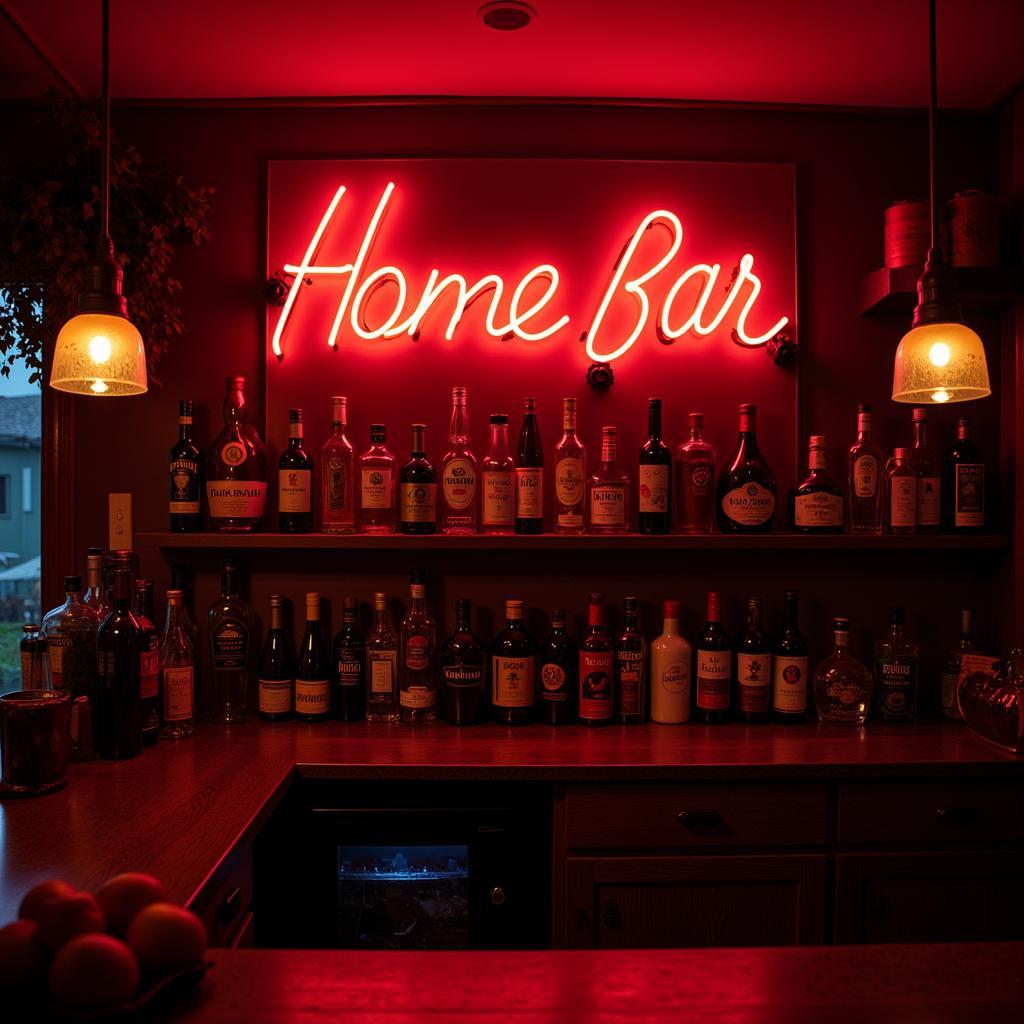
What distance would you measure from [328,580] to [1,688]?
108 centimetres

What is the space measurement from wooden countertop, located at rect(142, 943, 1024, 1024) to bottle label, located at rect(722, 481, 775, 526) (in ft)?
4.55

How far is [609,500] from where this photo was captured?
2395 mm

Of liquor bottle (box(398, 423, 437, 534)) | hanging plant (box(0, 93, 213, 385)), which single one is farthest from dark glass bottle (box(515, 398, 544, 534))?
hanging plant (box(0, 93, 213, 385))

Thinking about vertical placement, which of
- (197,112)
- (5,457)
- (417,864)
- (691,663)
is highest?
(197,112)

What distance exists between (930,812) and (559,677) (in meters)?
0.93

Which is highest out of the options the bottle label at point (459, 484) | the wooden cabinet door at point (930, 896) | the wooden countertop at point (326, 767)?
the bottle label at point (459, 484)

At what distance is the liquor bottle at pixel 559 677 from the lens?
7.66 ft

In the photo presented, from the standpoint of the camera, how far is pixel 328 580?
2543 mm

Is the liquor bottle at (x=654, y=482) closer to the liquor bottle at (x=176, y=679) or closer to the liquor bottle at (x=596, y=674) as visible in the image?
the liquor bottle at (x=596, y=674)

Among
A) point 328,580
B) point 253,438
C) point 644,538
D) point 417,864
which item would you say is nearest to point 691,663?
point 644,538

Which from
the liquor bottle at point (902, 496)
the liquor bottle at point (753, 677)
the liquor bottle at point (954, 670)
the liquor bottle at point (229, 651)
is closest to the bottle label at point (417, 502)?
the liquor bottle at point (229, 651)

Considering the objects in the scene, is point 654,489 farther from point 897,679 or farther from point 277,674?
point 277,674

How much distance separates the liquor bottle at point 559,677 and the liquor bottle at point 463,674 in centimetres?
18

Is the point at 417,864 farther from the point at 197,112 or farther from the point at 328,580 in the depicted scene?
the point at 197,112
